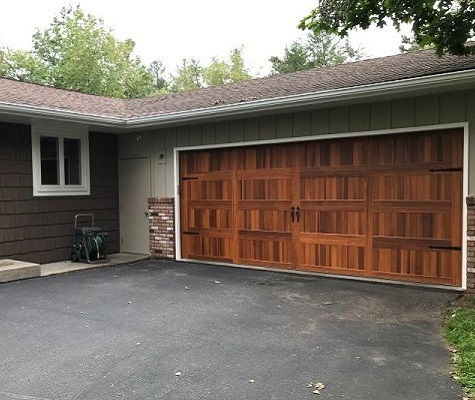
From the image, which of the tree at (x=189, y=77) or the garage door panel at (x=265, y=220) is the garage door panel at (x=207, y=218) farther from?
the tree at (x=189, y=77)

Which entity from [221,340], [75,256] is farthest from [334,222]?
[75,256]

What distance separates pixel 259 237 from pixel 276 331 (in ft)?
11.3

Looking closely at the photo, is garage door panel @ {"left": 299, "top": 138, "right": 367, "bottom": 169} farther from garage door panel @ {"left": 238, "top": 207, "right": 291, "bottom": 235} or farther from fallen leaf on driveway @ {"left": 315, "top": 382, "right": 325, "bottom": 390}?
fallen leaf on driveway @ {"left": 315, "top": 382, "right": 325, "bottom": 390}

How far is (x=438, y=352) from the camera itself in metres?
3.74

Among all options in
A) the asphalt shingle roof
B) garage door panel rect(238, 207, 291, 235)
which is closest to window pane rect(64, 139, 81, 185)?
the asphalt shingle roof

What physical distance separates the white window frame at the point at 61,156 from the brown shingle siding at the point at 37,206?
0.29 feet

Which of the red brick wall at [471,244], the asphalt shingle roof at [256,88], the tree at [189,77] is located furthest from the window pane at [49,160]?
the tree at [189,77]

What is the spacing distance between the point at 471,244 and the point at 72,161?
6.89 metres

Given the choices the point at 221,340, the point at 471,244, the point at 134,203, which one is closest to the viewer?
the point at 221,340

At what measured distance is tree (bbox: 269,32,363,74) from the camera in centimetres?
Result: 3034

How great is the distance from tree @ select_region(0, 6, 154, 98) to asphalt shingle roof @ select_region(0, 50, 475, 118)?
17.5 m

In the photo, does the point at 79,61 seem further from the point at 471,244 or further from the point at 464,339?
the point at 464,339

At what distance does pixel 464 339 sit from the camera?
3.89 m

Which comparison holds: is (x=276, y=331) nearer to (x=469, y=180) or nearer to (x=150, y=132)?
(x=469, y=180)
